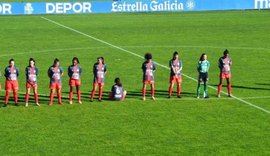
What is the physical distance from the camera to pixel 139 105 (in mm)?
27547

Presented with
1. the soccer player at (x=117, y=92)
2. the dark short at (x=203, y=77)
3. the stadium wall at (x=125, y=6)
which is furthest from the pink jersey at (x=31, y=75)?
the stadium wall at (x=125, y=6)

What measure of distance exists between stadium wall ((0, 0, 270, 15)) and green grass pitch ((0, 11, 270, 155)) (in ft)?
54.6

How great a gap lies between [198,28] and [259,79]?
2751cm

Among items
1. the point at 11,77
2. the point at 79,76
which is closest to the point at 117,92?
the point at 79,76

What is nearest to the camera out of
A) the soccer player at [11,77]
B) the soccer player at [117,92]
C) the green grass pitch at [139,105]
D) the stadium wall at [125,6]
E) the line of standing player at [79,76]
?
the green grass pitch at [139,105]

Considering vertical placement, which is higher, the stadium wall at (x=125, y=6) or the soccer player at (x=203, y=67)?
the stadium wall at (x=125, y=6)

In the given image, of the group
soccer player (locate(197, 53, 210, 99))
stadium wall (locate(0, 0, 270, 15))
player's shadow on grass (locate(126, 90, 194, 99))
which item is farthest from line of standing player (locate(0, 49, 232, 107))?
stadium wall (locate(0, 0, 270, 15))

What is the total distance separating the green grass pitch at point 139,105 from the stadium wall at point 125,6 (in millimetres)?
16638

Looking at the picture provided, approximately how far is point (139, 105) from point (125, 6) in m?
52.9

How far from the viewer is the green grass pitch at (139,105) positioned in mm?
21172

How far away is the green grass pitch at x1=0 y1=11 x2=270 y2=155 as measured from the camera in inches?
834

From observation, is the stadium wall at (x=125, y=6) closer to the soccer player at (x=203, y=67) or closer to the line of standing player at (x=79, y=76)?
the line of standing player at (x=79, y=76)

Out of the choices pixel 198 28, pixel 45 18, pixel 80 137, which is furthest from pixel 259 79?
pixel 45 18

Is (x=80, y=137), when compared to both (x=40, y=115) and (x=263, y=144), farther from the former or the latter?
(x=263, y=144)
